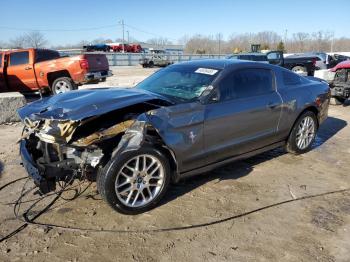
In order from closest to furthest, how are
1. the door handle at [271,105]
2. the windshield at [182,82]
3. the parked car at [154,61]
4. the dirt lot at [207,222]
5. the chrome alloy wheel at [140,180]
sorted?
the dirt lot at [207,222] < the chrome alloy wheel at [140,180] < the windshield at [182,82] < the door handle at [271,105] < the parked car at [154,61]

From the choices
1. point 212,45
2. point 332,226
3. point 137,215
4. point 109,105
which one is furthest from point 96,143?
point 212,45

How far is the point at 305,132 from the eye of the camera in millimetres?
6012

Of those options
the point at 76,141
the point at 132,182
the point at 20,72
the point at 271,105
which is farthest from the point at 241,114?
the point at 20,72

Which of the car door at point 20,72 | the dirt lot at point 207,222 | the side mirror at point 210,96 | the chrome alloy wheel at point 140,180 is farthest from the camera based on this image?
the car door at point 20,72

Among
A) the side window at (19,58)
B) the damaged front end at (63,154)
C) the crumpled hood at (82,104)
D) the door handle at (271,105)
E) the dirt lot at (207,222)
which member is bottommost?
the dirt lot at (207,222)

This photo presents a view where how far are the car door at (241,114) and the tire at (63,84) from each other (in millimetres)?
7994

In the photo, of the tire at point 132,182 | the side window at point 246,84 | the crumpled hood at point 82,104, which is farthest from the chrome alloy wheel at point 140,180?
the side window at point 246,84

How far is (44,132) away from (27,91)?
9.52m

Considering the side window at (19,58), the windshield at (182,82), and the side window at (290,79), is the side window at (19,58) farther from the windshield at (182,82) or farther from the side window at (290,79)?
the side window at (290,79)

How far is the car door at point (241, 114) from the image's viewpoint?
4.45 meters

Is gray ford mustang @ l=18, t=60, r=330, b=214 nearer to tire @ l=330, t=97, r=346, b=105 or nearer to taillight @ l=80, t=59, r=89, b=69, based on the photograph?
tire @ l=330, t=97, r=346, b=105

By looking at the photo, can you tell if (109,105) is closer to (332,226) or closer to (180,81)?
(180,81)

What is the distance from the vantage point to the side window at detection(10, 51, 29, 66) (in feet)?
40.9

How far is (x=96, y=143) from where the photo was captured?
3777 millimetres
